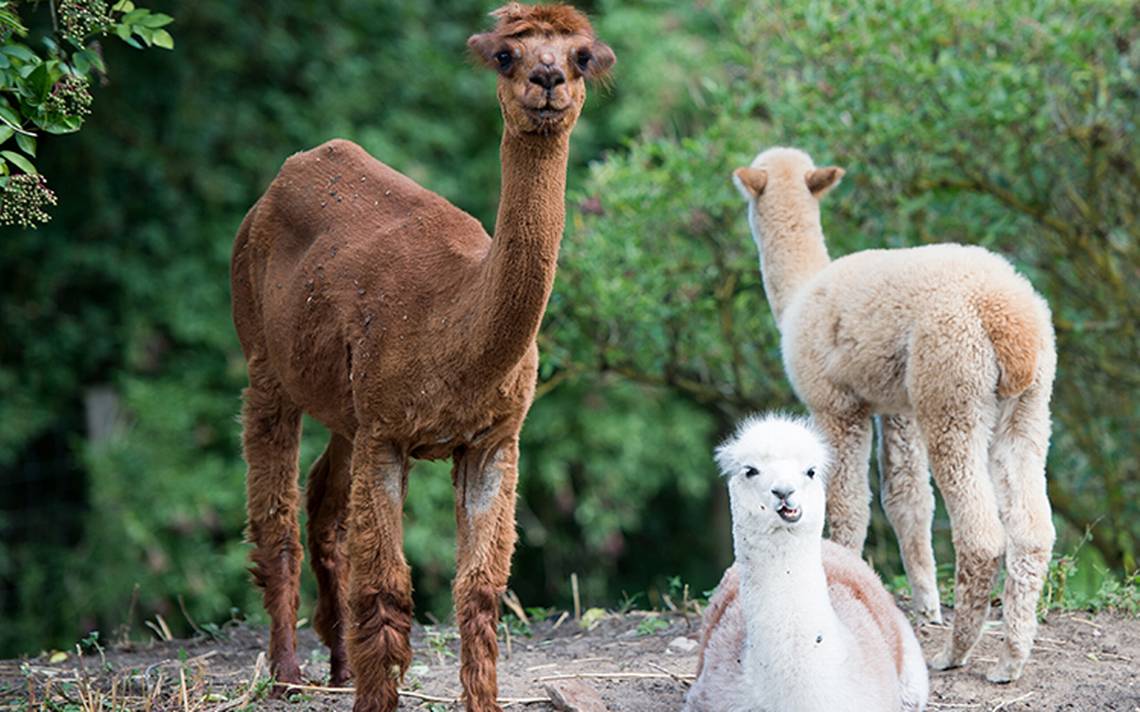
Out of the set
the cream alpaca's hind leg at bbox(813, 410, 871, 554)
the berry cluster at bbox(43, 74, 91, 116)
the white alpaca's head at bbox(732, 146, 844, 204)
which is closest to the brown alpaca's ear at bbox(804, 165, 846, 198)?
the white alpaca's head at bbox(732, 146, 844, 204)

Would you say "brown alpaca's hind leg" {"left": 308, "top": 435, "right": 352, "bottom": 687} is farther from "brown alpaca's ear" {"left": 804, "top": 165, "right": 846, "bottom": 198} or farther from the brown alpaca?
"brown alpaca's ear" {"left": 804, "top": 165, "right": 846, "bottom": 198}

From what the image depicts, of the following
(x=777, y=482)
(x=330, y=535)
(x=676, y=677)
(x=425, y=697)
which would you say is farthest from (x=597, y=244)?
(x=777, y=482)

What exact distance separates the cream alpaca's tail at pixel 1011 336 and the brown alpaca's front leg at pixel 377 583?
2.15 metres

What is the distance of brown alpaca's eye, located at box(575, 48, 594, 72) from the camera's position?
446 cm

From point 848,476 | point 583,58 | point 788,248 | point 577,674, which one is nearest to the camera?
point 583,58

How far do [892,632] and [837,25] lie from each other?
410cm

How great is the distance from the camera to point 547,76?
433cm

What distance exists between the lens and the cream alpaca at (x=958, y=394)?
17.7ft

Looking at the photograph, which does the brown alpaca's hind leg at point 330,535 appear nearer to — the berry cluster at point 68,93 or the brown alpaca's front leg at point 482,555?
the brown alpaca's front leg at point 482,555

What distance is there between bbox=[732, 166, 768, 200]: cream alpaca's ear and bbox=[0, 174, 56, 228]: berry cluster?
3.14 meters

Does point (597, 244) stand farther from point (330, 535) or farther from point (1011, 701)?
point (1011, 701)

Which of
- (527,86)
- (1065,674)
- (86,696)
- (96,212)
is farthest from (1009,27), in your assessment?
(96,212)

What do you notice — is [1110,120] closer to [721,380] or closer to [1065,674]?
[721,380]

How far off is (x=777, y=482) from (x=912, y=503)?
2.13 meters
